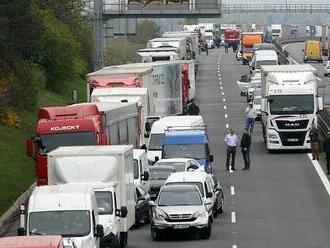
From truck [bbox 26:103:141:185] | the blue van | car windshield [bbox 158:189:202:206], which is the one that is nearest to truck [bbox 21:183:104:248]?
car windshield [bbox 158:189:202:206]

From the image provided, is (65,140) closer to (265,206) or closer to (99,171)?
(265,206)

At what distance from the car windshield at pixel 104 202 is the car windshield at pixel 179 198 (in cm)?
387

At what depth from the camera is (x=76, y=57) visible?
270ft

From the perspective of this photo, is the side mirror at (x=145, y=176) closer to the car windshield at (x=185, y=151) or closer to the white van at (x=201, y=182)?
the white van at (x=201, y=182)

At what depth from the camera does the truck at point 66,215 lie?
89.4 feet

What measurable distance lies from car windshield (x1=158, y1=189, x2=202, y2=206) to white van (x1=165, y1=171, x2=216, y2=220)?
1.72 ft

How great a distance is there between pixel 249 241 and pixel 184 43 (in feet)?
201

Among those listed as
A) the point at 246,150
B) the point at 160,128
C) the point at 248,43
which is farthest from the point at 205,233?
the point at 248,43

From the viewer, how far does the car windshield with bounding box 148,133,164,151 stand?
158 feet

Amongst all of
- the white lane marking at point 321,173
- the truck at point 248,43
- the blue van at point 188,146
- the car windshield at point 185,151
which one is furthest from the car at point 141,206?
the truck at point 248,43

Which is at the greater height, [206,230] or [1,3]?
[1,3]

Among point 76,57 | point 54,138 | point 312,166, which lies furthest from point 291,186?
point 76,57

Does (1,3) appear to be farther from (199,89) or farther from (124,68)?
(199,89)

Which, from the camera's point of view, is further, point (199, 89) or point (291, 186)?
point (199, 89)
